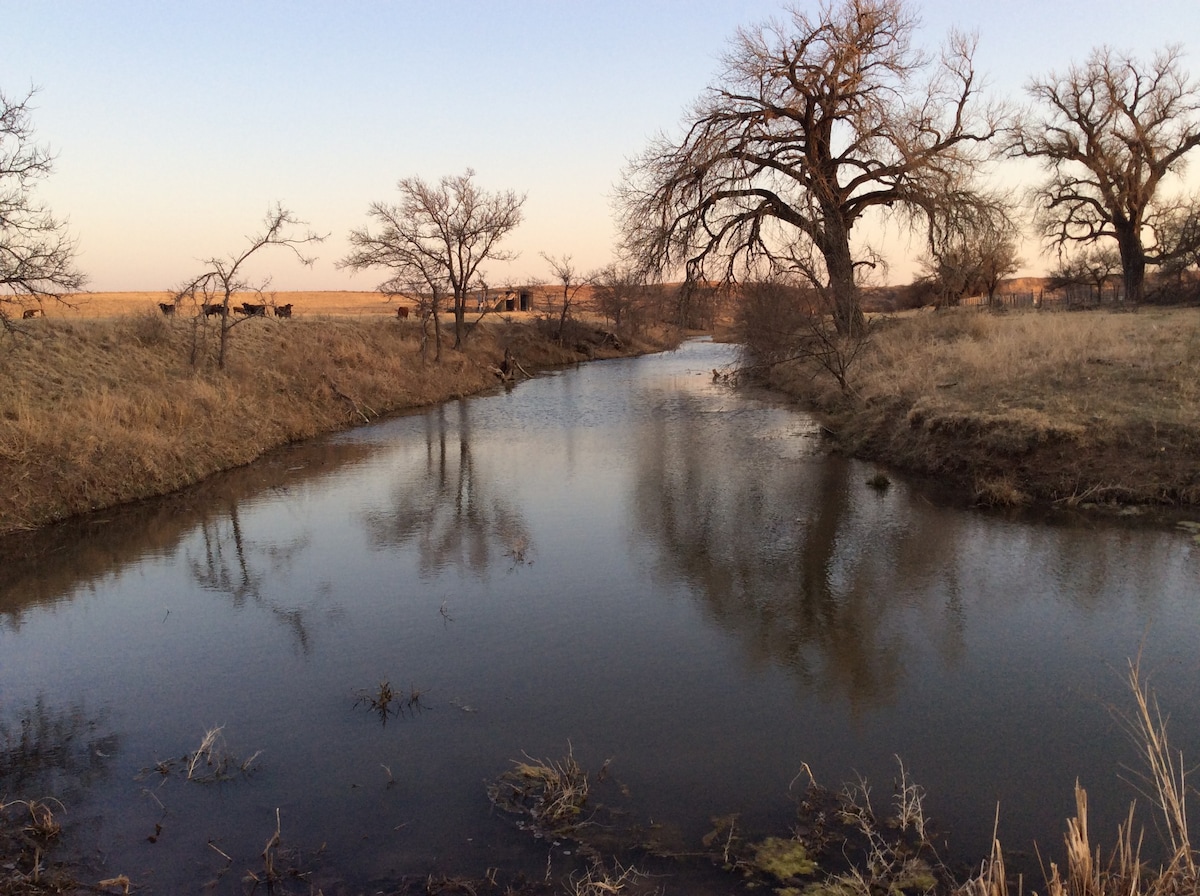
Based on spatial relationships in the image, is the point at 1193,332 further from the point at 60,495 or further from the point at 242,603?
the point at 60,495

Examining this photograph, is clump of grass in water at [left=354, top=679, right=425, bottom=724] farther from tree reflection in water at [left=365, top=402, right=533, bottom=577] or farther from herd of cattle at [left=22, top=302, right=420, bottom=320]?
herd of cattle at [left=22, top=302, right=420, bottom=320]

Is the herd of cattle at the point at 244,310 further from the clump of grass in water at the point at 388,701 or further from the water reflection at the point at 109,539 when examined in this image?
the clump of grass in water at the point at 388,701

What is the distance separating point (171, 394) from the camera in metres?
17.8

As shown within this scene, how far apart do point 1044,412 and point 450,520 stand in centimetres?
976

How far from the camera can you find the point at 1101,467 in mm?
12172

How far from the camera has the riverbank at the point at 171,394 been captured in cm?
1315

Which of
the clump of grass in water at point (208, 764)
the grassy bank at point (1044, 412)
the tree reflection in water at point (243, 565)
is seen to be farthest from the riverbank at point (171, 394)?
the grassy bank at point (1044, 412)

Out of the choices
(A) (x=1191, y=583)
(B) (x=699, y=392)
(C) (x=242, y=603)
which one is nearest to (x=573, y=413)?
(B) (x=699, y=392)

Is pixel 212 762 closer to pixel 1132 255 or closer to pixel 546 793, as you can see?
pixel 546 793

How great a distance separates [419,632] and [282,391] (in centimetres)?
1595

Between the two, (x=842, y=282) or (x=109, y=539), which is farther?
(x=842, y=282)

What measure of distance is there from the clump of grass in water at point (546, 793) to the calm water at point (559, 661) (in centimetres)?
15

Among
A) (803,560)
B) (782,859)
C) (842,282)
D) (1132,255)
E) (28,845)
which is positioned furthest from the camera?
(1132,255)

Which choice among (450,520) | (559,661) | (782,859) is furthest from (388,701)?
(450,520)
